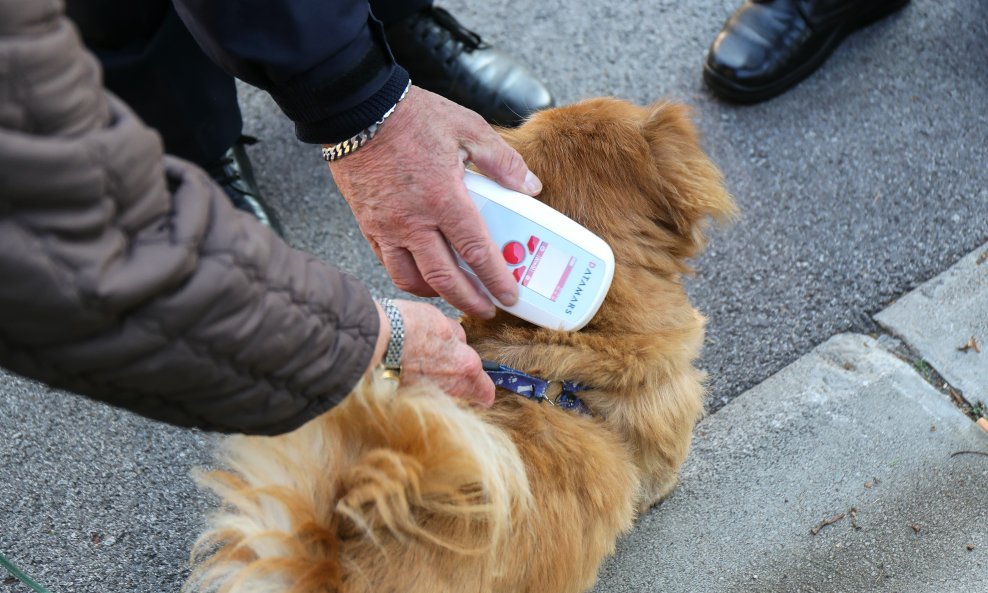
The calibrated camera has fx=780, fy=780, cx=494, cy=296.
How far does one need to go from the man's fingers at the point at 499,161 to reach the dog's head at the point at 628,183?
0.09 meters

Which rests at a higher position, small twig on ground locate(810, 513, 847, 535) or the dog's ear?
the dog's ear

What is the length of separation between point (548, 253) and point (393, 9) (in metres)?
1.43

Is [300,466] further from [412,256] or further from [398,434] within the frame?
[412,256]

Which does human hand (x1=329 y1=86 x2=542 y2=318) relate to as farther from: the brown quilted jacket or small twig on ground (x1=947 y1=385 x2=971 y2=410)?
small twig on ground (x1=947 y1=385 x2=971 y2=410)

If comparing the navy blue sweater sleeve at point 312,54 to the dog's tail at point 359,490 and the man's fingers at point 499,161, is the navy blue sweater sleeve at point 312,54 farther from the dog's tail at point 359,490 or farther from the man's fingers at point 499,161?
the dog's tail at point 359,490

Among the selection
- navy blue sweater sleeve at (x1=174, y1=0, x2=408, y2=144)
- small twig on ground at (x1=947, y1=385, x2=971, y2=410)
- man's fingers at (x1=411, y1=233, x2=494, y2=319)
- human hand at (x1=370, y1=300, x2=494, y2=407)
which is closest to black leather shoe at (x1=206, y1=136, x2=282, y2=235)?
navy blue sweater sleeve at (x1=174, y1=0, x2=408, y2=144)

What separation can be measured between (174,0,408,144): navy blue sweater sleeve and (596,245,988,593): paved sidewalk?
1.25m

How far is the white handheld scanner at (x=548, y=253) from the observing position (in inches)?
62.5

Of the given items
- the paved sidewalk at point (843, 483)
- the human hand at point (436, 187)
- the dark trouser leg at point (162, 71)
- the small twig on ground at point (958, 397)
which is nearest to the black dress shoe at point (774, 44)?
the paved sidewalk at point (843, 483)

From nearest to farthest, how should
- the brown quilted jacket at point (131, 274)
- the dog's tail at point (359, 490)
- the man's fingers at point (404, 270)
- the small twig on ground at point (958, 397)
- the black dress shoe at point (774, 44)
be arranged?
the brown quilted jacket at point (131, 274)
the dog's tail at point (359, 490)
the man's fingers at point (404, 270)
the small twig on ground at point (958, 397)
the black dress shoe at point (774, 44)

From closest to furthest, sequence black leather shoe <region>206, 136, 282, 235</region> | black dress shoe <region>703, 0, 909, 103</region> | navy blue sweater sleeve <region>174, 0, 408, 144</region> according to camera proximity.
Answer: navy blue sweater sleeve <region>174, 0, 408, 144</region> < black leather shoe <region>206, 136, 282, 235</region> < black dress shoe <region>703, 0, 909, 103</region>

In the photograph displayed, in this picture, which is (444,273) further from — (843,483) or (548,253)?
(843,483)

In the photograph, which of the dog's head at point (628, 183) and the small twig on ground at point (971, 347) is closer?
the dog's head at point (628, 183)

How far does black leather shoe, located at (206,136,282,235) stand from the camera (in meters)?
2.45
